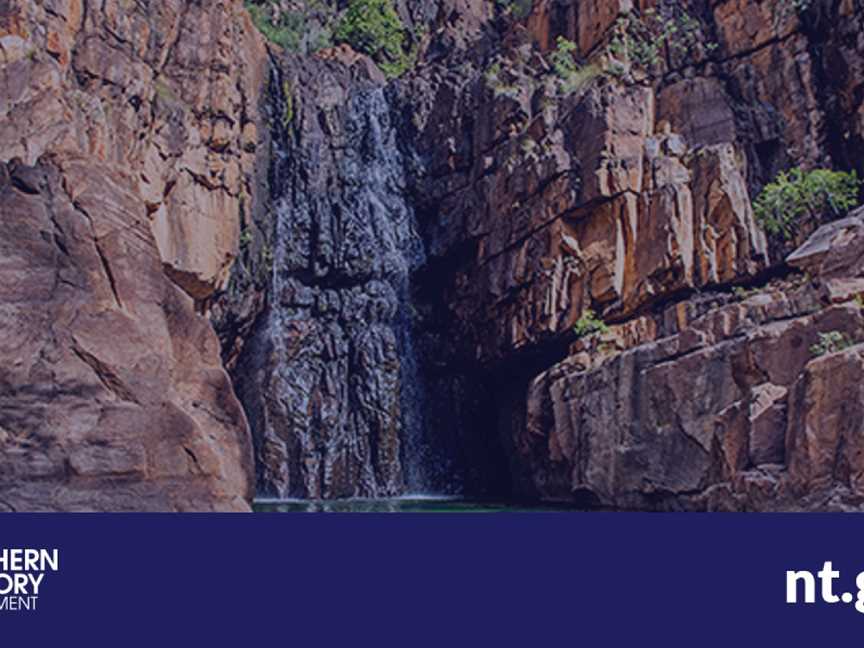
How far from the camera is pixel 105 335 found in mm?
19969

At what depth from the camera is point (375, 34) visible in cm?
5150

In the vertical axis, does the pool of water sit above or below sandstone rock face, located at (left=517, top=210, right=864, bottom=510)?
below

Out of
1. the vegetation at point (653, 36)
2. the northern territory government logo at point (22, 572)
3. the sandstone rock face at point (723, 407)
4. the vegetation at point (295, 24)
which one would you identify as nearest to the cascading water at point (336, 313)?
the vegetation at point (295, 24)

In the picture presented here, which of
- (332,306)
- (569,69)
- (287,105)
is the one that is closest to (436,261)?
(332,306)

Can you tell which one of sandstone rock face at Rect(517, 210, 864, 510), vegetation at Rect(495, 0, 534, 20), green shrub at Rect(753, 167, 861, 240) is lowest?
sandstone rock face at Rect(517, 210, 864, 510)

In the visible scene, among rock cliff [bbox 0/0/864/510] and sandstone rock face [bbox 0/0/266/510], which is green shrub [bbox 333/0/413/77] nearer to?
rock cliff [bbox 0/0/864/510]

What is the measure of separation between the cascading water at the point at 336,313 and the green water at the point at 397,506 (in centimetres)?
169

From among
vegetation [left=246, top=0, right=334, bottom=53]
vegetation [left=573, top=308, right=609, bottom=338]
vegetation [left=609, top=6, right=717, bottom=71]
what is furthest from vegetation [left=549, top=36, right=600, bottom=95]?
vegetation [left=246, top=0, right=334, bottom=53]

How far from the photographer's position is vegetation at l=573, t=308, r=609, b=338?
115 feet

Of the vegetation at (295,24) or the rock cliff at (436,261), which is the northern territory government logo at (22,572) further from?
the vegetation at (295,24)

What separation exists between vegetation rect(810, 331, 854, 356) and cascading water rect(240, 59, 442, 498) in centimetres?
1975

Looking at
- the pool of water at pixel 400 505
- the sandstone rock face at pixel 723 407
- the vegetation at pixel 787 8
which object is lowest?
the pool of water at pixel 400 505

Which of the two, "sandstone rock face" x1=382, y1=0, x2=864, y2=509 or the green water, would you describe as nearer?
"sandstone rock face" x1=382, y1=0, x2=864, y2=509

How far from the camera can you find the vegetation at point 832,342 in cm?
2342
